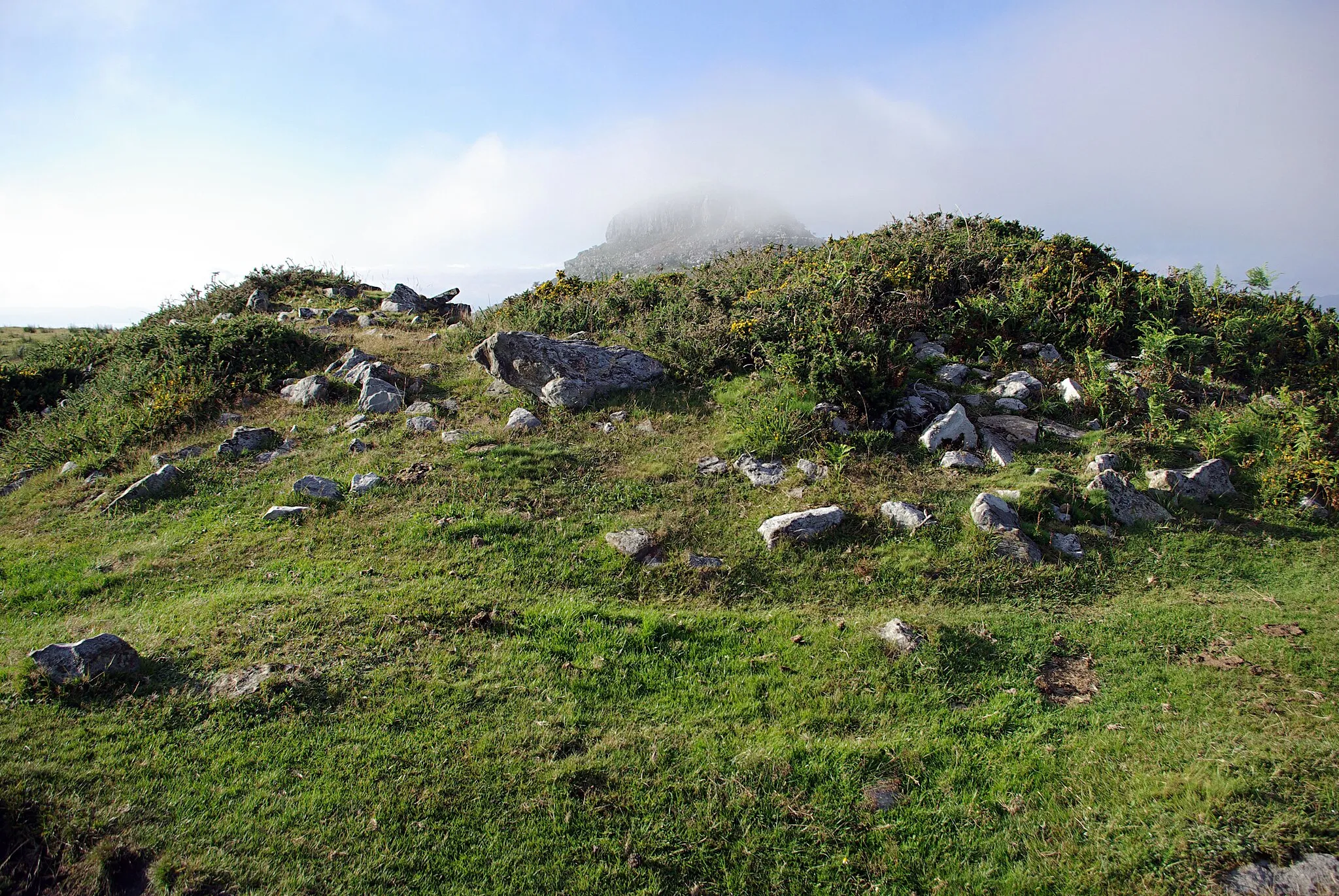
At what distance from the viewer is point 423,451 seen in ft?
36.7

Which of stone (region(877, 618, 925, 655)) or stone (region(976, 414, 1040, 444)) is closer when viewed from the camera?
stone (region(877, 618, 925, 655))

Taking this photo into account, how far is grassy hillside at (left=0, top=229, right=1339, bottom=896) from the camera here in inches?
180

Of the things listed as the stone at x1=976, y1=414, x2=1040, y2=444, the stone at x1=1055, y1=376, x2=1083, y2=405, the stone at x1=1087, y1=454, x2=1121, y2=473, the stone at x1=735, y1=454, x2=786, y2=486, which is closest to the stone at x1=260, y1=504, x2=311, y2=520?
the stone at x1=735, y1=454, x2=786, y2=486

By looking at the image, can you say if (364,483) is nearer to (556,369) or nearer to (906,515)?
(556,369)

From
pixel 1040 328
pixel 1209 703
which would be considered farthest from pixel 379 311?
pixel 1209 703

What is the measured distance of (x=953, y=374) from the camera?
12.4 metres

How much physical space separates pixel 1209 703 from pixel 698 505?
6.13 m

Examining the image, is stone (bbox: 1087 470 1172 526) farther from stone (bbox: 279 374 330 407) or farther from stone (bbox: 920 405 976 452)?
stone (bbox: 279 374 330 407)

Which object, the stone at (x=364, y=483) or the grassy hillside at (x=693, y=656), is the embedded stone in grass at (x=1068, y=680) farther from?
the stone at (x=364, y=483)

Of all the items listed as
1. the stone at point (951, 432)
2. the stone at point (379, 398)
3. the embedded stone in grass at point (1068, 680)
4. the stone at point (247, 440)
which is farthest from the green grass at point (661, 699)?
the stone at point (379, 398)

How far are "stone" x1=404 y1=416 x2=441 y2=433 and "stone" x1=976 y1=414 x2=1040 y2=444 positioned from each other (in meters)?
10.1

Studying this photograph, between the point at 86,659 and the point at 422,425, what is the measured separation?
6.80 metres

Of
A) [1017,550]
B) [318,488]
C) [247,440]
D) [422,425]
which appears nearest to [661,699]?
[1017,550]

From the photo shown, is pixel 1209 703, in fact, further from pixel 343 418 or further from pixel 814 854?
pixel 343 418
